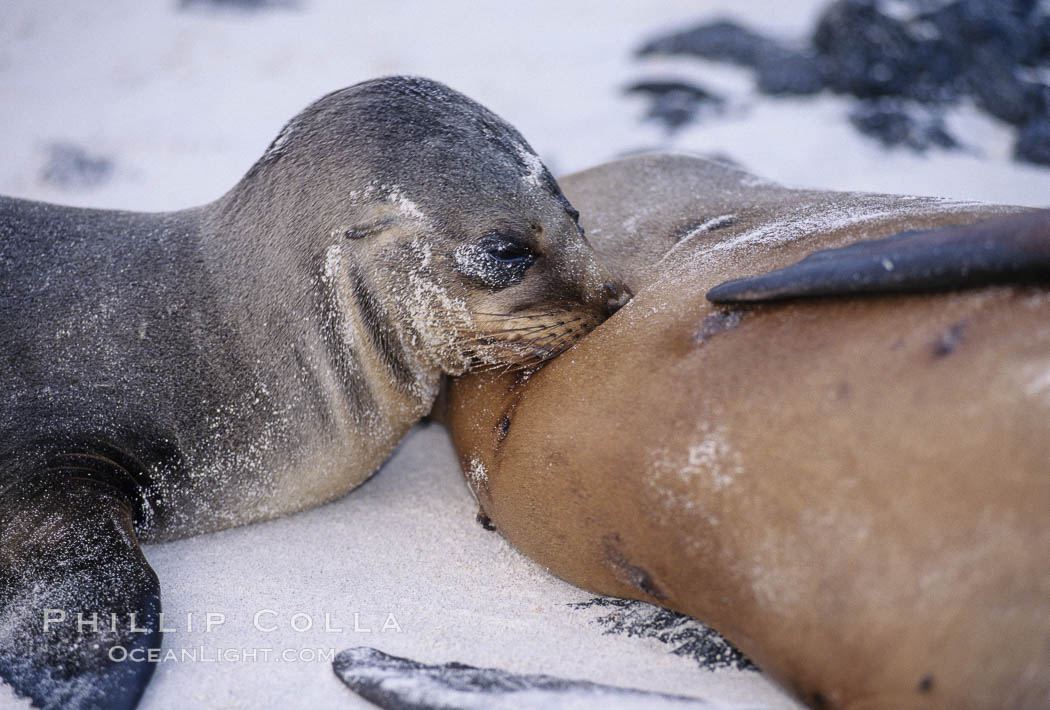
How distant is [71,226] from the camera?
9.87 feet

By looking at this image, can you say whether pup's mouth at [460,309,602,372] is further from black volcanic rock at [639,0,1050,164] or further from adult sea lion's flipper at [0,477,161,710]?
black volcanic rock at [639,0,1050,164]

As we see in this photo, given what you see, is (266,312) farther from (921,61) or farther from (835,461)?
(921,61)

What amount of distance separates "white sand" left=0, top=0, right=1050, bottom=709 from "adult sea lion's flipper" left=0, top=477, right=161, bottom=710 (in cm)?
11

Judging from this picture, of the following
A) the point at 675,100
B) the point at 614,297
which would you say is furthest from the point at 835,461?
the point at 675,100

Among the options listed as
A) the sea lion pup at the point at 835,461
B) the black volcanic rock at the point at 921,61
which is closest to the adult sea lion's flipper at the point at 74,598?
the sea lion pup at the point at 835,461

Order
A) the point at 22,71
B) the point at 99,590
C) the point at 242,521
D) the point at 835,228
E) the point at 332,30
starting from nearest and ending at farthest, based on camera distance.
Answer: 1. the point at 99,590
2. the point at 835,228
3. the point at 242,521
4. the point at 22,71
5. the point at 332,30

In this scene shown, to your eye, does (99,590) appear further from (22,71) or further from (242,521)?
(22,71)

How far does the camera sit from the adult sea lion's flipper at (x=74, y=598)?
2146 millimetres

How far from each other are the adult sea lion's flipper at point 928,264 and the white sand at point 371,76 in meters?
0.92

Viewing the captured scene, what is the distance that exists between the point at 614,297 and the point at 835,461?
3.30ft

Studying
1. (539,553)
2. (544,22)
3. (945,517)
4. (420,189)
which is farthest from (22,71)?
(945,517)

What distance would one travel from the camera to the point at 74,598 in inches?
91.3

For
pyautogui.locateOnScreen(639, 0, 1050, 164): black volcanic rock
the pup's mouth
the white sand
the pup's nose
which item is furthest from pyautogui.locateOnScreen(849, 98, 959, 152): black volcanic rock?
the pup's mouth

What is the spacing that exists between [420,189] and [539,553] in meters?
1.08
